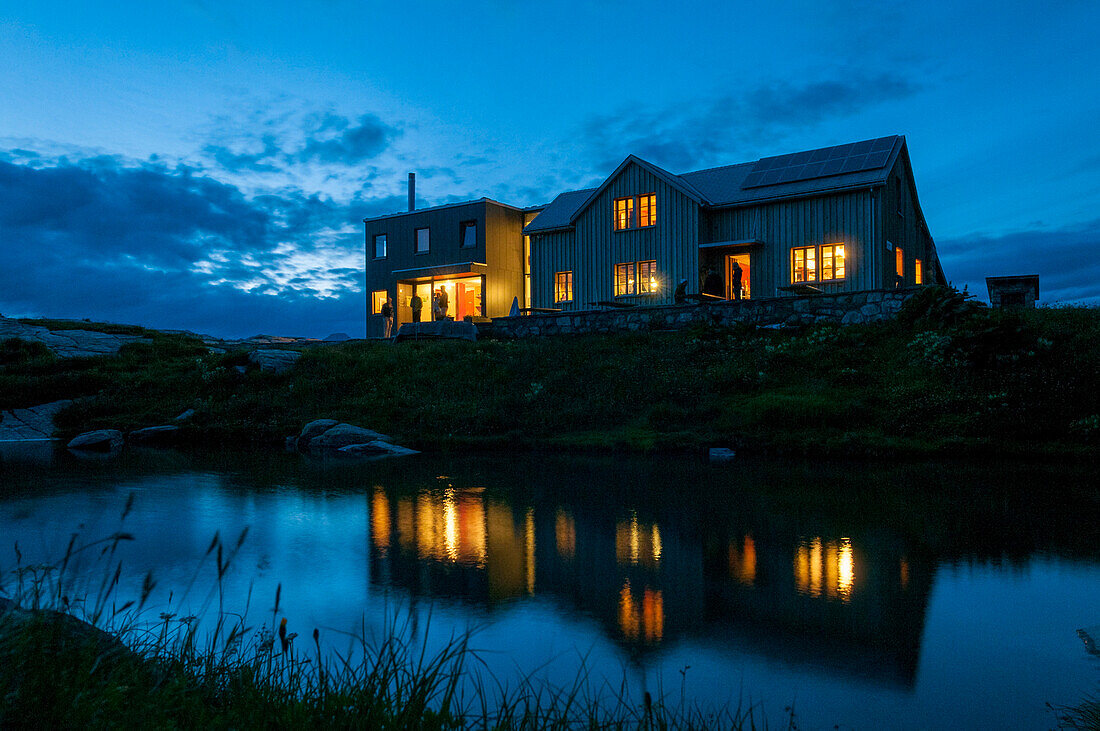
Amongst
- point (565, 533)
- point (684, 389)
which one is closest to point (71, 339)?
point (684, 389)

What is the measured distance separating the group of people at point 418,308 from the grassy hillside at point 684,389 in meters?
7.57

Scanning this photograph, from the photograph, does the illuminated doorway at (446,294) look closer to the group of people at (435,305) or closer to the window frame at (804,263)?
the group of people at (435,305)

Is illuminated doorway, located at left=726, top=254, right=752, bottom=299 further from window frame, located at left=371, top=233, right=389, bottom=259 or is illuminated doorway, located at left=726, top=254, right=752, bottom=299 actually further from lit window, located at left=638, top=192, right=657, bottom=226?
window frame, located at left=371, top=233, right=389, bottom=259

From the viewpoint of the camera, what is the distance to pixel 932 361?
18188 mm

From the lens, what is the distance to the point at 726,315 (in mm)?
25047

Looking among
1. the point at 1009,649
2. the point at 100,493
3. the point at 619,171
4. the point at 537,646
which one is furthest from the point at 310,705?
the point at 619,171

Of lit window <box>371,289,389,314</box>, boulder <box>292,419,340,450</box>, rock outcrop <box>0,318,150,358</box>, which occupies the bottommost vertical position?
boulder <box>292,419,340,450</box>

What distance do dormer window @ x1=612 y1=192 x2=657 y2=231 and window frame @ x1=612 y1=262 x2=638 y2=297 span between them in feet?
5.37

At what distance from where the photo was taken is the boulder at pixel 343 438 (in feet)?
61.5

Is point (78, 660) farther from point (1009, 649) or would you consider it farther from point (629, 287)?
point (629, 287)

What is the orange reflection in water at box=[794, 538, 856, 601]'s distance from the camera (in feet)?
21.4

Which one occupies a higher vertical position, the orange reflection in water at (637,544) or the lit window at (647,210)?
the lit window at (647,210)

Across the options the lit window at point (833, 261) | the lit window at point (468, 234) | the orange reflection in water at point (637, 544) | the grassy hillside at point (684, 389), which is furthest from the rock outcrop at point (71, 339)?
the orange reflection in water at point (637, 544)

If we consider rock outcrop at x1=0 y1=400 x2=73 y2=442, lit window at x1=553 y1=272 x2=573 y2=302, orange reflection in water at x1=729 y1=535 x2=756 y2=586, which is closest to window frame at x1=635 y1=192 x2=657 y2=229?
lit window at x1=553 y1=272 x2=573 y2=302
